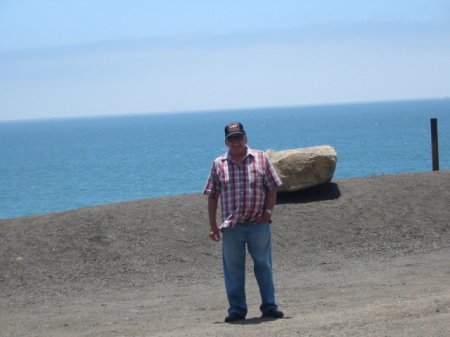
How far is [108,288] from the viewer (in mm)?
9359

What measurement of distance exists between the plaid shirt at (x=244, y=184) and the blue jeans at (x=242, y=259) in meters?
0.11

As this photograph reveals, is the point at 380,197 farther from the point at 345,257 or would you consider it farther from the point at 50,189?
the point at 50,189

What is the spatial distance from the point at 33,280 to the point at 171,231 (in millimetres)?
2451

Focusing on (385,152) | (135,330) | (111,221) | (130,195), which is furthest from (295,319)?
(385,152)

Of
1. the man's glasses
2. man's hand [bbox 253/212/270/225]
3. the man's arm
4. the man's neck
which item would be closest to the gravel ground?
the man's arm

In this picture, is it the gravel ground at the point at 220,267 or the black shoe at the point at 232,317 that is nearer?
the gravel ground at the point at 220,267

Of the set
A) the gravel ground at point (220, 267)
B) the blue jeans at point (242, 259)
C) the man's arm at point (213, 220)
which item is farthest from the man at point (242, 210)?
the gravel ground at point (220, 267)

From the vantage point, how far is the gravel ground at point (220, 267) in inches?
263

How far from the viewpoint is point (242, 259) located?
688cm

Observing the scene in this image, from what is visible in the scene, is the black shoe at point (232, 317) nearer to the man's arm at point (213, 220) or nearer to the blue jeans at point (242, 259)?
the blue jeans at point (242, 259)

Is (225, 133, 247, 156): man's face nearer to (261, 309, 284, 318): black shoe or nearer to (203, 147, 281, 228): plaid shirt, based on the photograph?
(203, 147, 281, 228): plaid shirt

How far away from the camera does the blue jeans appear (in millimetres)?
6754

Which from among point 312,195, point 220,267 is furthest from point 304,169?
point 220,267

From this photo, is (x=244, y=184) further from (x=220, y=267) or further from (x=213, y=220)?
(x=220, y=267)
